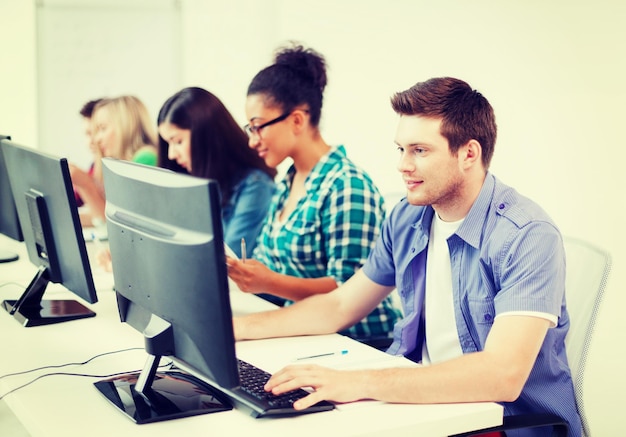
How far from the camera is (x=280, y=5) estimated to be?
15.2 ft

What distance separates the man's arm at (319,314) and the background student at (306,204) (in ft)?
0.69

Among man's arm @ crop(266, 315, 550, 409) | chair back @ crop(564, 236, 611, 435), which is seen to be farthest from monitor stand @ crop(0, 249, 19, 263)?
chair back @ crop(564, 236, 611, 435)

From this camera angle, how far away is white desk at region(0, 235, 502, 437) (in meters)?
1.33

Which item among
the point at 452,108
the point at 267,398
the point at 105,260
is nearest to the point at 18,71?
the point at 105,260

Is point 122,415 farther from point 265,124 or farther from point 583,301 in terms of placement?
point 265,124

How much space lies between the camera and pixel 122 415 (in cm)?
138

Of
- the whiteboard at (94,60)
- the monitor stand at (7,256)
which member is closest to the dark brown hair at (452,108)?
the monitor stand at (7,256)

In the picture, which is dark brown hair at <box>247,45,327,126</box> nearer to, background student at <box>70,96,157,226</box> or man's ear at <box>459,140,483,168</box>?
man's ear at <box>459,140,483,168</box>

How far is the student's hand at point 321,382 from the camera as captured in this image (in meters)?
1.43

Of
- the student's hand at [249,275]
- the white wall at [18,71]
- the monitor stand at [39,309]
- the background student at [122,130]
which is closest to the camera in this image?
the monitor stand at [39,309]

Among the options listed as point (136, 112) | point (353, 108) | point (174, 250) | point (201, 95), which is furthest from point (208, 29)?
point (174, 250)

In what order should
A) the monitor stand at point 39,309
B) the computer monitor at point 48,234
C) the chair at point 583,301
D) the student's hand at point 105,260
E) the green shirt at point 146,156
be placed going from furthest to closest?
the green shirt at point 146,156, the student's hand at point 105,260, the monitor stand at point 39,309, the computer monitor at point 48,234, the chair at point 583,301

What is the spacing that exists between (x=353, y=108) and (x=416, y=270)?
6.26ft

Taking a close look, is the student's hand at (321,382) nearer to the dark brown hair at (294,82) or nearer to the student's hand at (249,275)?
the student's hand at (249,275)
